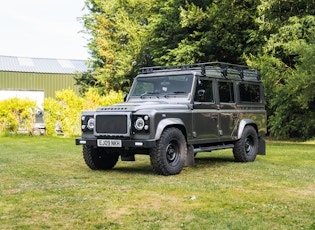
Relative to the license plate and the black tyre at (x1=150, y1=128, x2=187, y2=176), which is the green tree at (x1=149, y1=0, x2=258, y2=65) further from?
the license plate

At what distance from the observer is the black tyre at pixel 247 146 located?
11719mm

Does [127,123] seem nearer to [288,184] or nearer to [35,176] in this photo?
[35,176]

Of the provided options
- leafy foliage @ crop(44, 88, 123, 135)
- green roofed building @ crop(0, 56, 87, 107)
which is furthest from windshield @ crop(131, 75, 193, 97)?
green roofed building @ crop(0, 56, 87, 107)

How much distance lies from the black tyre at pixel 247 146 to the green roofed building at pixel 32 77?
123ft

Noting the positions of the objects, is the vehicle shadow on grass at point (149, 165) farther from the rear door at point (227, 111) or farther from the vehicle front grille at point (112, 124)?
the vehicle front grille at point (112, 124)

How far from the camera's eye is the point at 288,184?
26.8 feet

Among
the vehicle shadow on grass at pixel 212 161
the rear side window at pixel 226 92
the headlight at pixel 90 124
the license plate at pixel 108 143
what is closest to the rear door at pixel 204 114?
the rear side window at pixel 226 92

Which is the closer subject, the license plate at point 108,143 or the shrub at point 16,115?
the license plate at point 108,143

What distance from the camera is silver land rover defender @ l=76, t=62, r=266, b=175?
29.7ft

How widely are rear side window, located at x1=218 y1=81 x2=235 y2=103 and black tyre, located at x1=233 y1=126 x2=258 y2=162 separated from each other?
0.97m

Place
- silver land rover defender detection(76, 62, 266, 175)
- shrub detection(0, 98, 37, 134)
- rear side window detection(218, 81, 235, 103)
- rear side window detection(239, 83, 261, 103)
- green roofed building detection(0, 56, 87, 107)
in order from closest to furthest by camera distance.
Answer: silver land rover defender detection(76, 62, 266, 175) < rear side window detection(218, 81, 235, 103) < rear side window detection(239, 83, 261, 103) < shrub detection(0, 98, 37, 134) < green roofed building detection(0, 56, 87, 107)

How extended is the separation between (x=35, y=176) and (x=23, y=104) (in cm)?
1380

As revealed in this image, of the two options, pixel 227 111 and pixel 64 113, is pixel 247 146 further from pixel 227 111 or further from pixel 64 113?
pixel 64 113

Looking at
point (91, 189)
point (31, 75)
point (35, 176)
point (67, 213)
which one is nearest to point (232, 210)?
point (67, 213)
